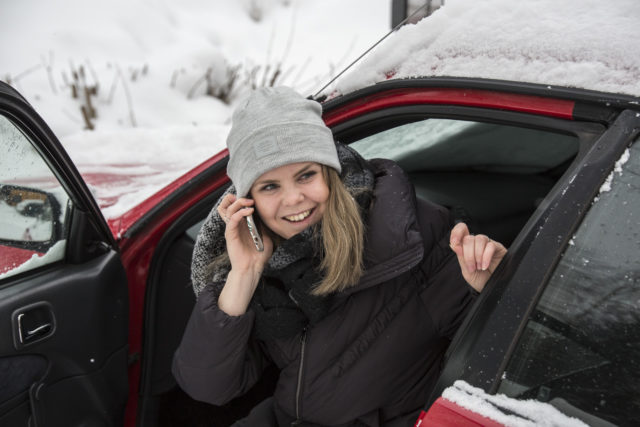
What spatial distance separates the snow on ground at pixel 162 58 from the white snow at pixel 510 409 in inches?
138

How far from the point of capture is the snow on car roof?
42.1 inches

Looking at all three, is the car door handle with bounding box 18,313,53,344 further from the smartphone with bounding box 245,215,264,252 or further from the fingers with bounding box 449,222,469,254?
the fingers with bounding box 449,222,469,254

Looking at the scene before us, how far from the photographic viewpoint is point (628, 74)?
1.04m

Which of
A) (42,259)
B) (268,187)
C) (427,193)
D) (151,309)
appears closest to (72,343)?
(42,259)

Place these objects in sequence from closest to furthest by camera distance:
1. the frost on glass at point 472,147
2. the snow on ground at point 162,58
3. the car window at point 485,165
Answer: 1. the frost on glass at point 472,147
2. the car window at point 485,165
3. the snow on ground at point 162,58

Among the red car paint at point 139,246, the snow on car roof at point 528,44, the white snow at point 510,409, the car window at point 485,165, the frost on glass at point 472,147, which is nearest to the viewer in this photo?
the white snow at point 510,409

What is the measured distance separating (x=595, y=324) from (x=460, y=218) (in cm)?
101

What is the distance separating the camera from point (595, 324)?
86 centimetres

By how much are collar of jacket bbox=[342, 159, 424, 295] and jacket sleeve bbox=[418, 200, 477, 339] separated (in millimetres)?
142

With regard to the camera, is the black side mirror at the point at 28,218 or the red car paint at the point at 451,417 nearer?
the red car paint at the point at 451,417

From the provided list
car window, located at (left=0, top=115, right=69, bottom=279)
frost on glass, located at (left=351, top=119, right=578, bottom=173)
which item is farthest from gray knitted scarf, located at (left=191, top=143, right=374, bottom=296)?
frost on glass, located at (left=351, top=119, right=578, bottom=173)

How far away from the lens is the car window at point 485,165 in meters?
2.43

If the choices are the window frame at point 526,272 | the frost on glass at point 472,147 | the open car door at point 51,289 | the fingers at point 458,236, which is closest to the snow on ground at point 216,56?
the window frame at point 526,272

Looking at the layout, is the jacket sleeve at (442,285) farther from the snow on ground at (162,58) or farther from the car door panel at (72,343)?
the snow on ground at (162,58)
